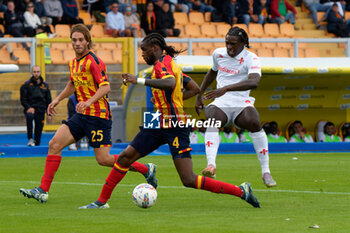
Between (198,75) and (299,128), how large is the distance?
335cm

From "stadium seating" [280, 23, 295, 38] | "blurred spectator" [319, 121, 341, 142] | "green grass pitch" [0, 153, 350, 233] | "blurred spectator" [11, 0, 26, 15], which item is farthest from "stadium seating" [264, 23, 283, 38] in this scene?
"green grass pitch" [0, 153, 350, 233]

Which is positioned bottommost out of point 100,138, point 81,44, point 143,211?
point 143,211

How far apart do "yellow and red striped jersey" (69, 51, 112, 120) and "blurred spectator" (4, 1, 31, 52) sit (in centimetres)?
1324

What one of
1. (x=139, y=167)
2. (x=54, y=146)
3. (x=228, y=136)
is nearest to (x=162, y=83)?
(x=54, y=146)

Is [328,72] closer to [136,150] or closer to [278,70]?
[278,70]

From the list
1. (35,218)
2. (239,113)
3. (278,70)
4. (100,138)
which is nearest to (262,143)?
(239,113)

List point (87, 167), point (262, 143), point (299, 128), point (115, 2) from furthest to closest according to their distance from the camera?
point (115, 2) → point (299, 128) → point (87, 167) → point (262, 143)

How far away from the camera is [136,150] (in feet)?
25.6

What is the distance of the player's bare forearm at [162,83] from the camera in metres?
7.34

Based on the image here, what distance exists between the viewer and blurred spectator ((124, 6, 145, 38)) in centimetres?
2320

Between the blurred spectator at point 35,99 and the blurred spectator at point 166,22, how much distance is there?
221 inches

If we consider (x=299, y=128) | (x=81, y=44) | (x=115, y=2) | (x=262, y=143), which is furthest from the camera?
(x=115, y=2)

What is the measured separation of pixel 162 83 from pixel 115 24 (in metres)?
15.9

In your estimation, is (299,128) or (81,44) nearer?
(81,44)
